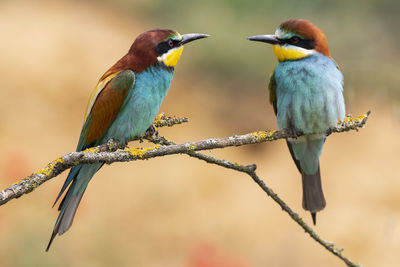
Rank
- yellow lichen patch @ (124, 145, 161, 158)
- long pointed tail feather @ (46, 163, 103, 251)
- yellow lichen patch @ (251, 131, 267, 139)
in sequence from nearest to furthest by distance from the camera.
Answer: yellow lichen patch @ (124, 145, 161, 158) → yellow lichen patch @ (251, 131, 267, 139) → long pointed tail feather @ (46, 163, 103, 251)

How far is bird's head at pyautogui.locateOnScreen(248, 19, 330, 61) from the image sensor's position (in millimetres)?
2404

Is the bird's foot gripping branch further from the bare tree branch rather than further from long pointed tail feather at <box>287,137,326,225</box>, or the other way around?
long pointed tail feather at <box>287,137,326,225</box>

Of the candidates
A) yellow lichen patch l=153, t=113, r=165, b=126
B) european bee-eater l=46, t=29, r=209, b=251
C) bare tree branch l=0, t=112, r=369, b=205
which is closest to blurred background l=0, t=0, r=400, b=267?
european bee-eater l=46, t=29, r=209, b=251

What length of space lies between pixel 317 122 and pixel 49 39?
473cm

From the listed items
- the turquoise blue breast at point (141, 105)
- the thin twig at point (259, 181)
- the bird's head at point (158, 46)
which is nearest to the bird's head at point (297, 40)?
the bird's head at point (158, 46)

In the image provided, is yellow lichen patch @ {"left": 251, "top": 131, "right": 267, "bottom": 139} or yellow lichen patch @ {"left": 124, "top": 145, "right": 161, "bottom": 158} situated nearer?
yellow lichen patch @ {"left": 124, "top": 145, "right": 161, "bottom": 158}

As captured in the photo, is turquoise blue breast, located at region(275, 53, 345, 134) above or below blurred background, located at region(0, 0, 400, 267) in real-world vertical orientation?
below

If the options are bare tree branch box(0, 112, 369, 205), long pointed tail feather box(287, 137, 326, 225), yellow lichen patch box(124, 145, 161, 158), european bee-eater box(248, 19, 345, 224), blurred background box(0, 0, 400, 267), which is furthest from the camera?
blurred background box(0, 0, 400, 267)

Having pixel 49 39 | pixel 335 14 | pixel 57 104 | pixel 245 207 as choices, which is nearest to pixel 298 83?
pixel 245 207

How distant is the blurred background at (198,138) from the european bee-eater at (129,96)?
1.55 m

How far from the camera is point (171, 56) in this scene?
2.37 metres

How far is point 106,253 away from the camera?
170 inches

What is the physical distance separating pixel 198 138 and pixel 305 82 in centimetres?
372

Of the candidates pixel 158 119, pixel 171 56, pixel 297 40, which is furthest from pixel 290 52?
pixel 158 119
